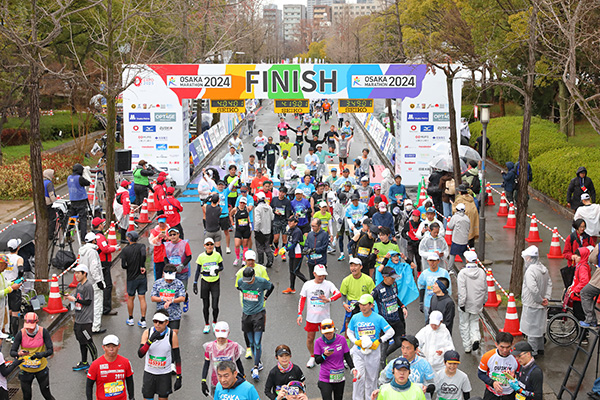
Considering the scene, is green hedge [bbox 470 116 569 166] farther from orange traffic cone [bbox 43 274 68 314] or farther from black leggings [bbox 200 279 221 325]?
orange traffic cone [bbox 43 274 68 314]

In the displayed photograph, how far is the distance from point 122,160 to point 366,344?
609 inches

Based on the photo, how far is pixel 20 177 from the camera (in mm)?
26125

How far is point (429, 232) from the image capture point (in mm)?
13305

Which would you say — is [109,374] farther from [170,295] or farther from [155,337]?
[170,295]

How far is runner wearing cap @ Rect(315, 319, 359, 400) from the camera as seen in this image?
909 cm

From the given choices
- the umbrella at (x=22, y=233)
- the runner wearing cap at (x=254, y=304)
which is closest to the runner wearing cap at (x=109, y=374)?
the runner wearing cap at (x=254, y=304)

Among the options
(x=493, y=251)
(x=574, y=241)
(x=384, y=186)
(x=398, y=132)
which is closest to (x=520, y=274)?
(x=574, y=241)

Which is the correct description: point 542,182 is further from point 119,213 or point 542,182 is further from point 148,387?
point 148,387

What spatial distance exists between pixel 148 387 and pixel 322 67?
17704mm

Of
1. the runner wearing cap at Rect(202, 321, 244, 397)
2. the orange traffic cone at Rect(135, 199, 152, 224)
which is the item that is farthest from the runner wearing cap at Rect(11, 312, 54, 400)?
the orange traffic cone at Rect(135, 199, 152, 224)

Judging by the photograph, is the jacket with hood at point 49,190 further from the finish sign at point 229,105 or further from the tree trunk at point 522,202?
the tree trunk at point 522,202

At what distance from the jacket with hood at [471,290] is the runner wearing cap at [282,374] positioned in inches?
165

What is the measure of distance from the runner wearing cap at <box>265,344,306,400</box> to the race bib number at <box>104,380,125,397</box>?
1.83 metres

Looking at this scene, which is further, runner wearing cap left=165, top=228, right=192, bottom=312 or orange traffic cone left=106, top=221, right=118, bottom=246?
orange traffic cone left=106, top=221, right=118, bottom=246
